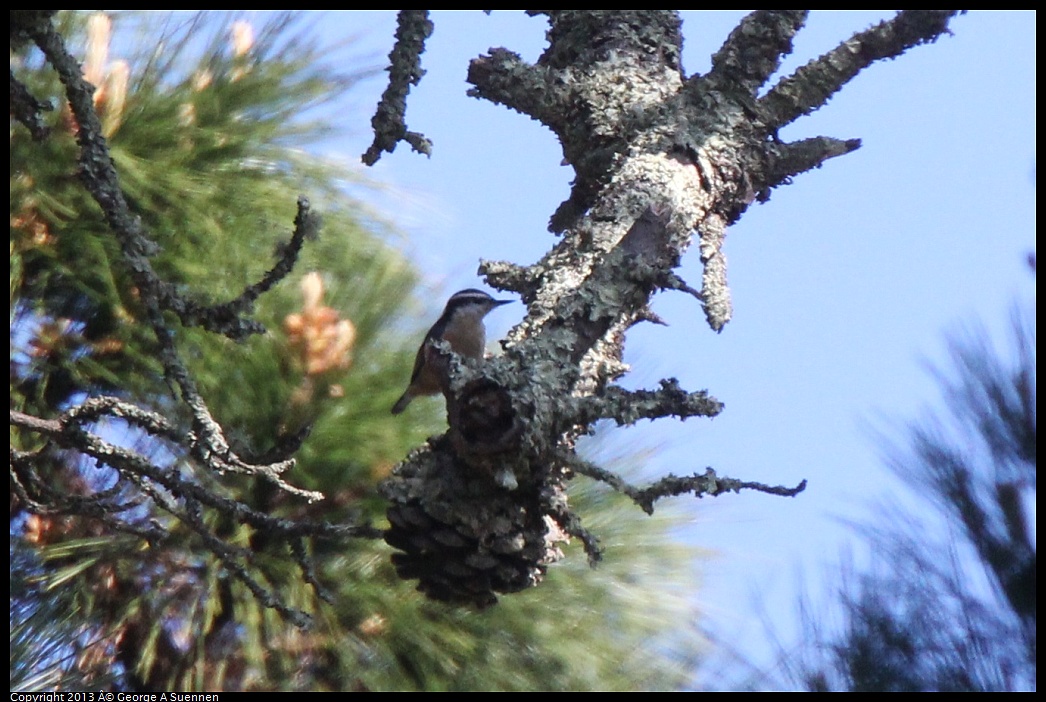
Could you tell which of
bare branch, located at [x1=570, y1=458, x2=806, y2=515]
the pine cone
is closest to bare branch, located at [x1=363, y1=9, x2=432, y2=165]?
the pine cone

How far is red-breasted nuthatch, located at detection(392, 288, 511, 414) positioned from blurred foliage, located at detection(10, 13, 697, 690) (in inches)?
1.8

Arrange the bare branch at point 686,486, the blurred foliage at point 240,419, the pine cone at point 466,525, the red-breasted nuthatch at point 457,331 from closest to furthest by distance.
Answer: the bare branch at point 686,486
the pine cone at point 466,525
the blurred foliage at point 240,419
the red-breasted nuthatch at point 457,331

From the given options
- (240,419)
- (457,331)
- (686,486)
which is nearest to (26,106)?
(240,419)

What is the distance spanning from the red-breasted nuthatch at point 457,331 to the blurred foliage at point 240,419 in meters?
0.05

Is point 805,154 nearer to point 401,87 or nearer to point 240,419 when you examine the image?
point 401,87

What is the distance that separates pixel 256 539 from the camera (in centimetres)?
220

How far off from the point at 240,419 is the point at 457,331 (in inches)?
26.3

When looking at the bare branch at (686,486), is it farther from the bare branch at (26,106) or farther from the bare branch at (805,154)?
the bare branch at (26,106)

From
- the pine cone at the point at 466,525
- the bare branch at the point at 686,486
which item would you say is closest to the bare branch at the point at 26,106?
the pine cone at the point at 466,525

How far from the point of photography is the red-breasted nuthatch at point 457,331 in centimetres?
235

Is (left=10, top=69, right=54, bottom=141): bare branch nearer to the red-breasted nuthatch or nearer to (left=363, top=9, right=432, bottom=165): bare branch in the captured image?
(left=363, top=9, right=432, bottom=165): bare branch

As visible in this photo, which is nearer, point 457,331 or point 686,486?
point 686,486

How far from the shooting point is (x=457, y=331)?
2752 mm
